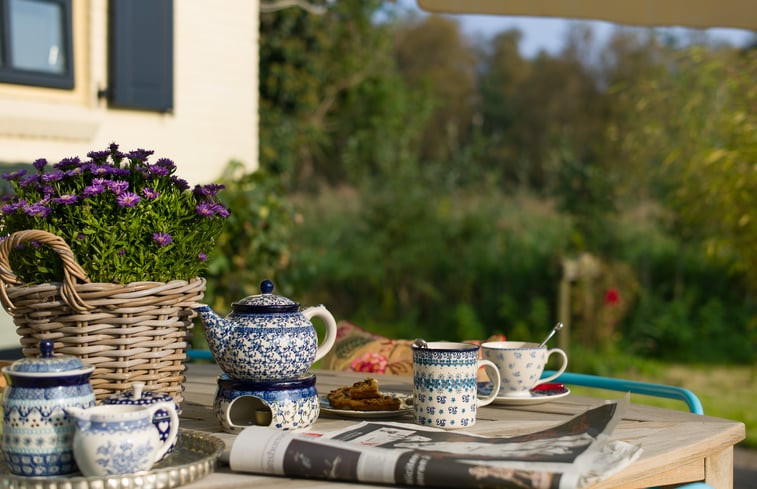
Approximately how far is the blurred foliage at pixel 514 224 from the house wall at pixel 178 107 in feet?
1.41

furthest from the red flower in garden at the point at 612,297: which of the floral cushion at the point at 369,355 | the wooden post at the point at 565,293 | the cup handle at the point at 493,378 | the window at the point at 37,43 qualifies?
the cup handle at the point at 493,378

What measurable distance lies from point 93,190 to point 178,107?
4489 millimetres

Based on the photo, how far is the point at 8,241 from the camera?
1.52 m

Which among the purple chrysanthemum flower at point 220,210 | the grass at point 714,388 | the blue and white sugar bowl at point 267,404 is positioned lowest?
the grass at point 714,388

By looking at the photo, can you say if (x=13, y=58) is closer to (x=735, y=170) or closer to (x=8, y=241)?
(x=8, y=241)

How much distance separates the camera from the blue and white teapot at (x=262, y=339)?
1.60m

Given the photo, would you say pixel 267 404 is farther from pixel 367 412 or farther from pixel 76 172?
pixel 76 172

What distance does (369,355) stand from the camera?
273 centimetres

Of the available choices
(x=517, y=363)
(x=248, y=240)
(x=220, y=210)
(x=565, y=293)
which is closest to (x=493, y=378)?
(x=517, y=363)

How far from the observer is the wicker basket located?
1529 mm

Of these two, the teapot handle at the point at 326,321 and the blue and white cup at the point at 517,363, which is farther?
the blue and white cup at the point at 517,363

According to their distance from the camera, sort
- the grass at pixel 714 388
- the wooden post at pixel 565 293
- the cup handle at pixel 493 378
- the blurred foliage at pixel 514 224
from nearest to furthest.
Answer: the cup handle at pixel 493 378 → the grass at pixel 714 388 → the blurred foliage at pixel 514 224 → the wooden post at pixel 565 293

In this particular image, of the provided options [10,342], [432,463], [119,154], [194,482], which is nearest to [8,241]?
[119,154]

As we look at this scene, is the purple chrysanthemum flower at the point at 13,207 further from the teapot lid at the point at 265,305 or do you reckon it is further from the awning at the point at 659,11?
the awning at the point at 659,11
